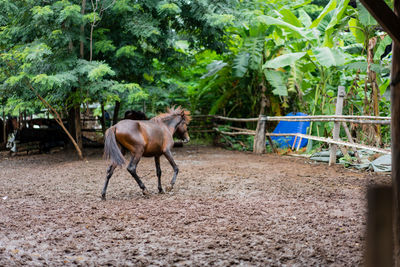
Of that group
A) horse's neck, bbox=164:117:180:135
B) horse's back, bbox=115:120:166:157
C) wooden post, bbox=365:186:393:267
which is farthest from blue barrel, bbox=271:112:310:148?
wooden post, bbox=365:186:393:267

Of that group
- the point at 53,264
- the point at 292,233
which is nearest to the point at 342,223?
the point at 292,233

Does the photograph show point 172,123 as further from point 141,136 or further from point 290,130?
point 290,130

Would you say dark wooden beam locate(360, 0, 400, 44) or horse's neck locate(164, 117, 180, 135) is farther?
horse's neck locate(164, 117, 180, 135)

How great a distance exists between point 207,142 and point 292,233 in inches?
466

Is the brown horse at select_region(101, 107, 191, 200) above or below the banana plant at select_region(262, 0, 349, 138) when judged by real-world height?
below

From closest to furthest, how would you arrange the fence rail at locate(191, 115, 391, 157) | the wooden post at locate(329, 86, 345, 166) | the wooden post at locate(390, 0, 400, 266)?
the wooden post at locate(390, 0, 400, 266) → the fence rail at locate(191, 115, 391, 157) → the wooden post at locate(329, 86, 345, 166)

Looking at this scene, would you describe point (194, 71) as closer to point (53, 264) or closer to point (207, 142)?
point (207, 142)

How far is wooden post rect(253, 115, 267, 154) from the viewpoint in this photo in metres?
11.6

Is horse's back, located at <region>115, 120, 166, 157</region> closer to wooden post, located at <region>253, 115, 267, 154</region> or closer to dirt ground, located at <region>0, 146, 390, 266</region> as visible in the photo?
dirt ground, located at <region>0, 146, 390, 266</region>

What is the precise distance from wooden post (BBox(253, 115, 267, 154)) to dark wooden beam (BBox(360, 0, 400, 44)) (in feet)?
31.6

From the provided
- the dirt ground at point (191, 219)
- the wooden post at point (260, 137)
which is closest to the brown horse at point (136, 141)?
the dirt ground at point (191, 219)

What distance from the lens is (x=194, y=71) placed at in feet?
54.1

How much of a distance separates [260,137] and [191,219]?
7.69 meters

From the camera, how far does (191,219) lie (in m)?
4.27
